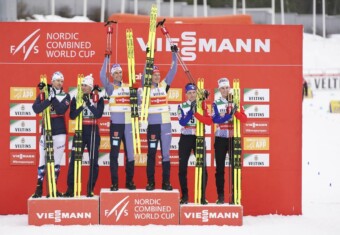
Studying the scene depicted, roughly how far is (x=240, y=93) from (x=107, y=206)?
2548 mm

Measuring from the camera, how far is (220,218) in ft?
27.8

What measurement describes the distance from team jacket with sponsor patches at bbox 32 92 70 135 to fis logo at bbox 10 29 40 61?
95 centimetres

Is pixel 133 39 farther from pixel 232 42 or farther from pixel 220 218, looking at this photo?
pixel 220 218

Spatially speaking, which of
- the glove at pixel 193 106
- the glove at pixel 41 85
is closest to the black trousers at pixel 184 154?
the glove at pixel 193 106

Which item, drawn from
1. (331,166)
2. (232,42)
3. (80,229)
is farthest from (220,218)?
(331,166)

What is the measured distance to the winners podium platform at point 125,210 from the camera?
27.6 feet

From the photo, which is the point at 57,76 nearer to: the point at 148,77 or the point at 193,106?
the point at 148,77

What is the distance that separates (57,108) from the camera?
340 inches

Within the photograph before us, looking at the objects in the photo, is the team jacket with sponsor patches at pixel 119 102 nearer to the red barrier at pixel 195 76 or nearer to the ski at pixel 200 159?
the red barrier at pixel 195 76

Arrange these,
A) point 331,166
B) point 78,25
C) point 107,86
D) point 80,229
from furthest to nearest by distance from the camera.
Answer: point 331,166 → point 78,25 → point 107,86 → point 80,229

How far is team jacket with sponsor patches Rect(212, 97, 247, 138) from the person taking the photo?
862 cm

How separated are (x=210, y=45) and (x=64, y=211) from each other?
3.09 meters

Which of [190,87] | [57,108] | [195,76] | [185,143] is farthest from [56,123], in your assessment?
[195,76]

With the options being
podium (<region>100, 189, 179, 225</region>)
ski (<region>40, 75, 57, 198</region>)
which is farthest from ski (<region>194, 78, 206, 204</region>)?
ski (<region>40, 75, 57, 198</region>)
